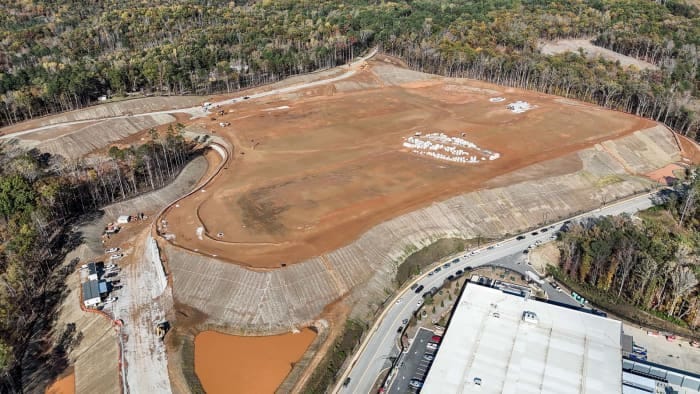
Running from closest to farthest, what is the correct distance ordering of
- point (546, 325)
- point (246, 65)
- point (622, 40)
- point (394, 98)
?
point (546, 325) < point (394, 98) < point (246, 65) < point (622, 40)

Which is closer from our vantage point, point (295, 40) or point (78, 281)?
point (78, 281)

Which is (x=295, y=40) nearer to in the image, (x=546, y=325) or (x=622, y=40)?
(x=622, y=40)

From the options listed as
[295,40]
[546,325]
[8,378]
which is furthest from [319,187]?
[295,40]

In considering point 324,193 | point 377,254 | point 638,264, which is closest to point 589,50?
point 638,264

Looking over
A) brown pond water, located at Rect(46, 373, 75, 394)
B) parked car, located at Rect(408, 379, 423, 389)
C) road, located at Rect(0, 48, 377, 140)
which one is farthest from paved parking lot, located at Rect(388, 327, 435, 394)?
road, located at Rect(0, 48, 377, 140)

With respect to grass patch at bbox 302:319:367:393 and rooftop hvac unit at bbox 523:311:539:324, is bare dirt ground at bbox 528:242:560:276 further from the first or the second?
grass patch at bbox 302:319:367:393

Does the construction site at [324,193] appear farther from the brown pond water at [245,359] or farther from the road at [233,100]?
the road at [233,100]

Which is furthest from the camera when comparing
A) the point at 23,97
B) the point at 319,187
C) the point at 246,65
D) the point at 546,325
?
the point at 246,65

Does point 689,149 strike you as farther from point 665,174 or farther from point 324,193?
point 324,193
